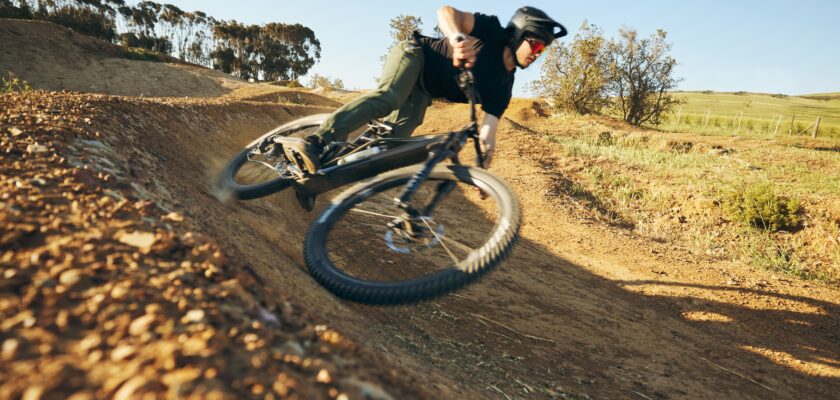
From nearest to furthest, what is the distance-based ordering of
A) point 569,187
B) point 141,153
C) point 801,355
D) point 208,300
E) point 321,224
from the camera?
point 208,300, point 321,224, point 141,153, point 801,355, point 569,187

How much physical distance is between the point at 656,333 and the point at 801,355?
1.71 metres

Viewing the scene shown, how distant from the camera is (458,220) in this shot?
8469mm

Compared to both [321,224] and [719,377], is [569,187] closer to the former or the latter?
[719,377]

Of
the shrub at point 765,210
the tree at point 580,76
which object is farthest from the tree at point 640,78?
the shrub at point 765,210

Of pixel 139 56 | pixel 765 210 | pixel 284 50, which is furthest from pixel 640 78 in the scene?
pixel 284 50

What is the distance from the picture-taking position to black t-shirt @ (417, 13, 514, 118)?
3.70 meters

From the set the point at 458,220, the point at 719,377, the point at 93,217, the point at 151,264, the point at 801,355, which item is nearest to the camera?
the point at 151,264

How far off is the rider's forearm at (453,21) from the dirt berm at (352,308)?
91.6 inches

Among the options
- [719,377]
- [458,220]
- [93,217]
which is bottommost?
[719,377]

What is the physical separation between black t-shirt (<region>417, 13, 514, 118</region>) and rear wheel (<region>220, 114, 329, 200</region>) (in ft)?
4.13

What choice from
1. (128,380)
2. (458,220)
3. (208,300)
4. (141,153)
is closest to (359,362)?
(208,300)

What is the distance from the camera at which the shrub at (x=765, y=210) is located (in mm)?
8609

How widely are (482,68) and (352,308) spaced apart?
7.77 ft

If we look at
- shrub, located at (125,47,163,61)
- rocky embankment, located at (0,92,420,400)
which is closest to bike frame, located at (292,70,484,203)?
rocky embankment, located at (0,92,420,400)
